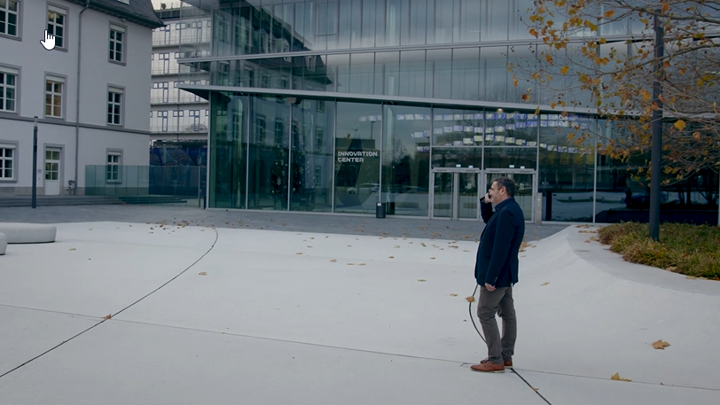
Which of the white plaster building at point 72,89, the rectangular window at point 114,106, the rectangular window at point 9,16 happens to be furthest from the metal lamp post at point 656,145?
the rectangular window at point 114,106

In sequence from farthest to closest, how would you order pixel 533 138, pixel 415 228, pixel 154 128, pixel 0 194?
pixel 154 128, pixel 0 194, pixel 533 138, pixel 415 228

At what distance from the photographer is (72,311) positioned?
7633 millimetres

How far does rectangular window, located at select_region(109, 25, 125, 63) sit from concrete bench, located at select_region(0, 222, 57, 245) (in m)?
29.5

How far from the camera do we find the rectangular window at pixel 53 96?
36.0m

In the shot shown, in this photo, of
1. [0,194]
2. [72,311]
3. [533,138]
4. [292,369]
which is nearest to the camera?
[292,369]

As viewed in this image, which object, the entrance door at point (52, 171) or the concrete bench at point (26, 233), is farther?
the entrance door at point (52, 171)

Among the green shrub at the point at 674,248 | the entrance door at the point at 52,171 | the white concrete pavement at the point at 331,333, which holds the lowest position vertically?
the white concrete pavement at the point at 331,333

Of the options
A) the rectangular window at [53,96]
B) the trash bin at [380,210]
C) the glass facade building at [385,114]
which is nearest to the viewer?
the glass facade building at [385,114]

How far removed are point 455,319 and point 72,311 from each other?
4648 mm

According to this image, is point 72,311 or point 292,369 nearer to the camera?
point 292,369

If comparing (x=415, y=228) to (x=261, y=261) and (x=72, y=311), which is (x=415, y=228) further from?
(x=72, y=311)

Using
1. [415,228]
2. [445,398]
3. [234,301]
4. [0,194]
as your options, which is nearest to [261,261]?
[234,301]

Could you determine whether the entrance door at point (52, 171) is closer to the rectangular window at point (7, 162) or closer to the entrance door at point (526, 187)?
the rectangular window at point (7, 162)

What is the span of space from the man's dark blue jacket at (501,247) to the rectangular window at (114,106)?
38.8 meters
